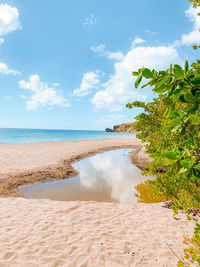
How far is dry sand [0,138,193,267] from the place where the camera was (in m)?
4.31

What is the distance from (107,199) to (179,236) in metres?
4.69

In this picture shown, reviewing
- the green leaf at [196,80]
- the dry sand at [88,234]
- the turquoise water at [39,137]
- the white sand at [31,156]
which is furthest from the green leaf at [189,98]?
the turquoise water at [39,137]

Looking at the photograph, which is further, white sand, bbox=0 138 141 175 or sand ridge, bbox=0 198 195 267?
white sand, bbox=0 138 141 175

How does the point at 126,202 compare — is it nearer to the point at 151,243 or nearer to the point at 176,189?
the point at 151,243

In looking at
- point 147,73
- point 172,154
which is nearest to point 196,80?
point 147,73

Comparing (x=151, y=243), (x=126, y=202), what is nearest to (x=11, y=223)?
(x=151, y=243)

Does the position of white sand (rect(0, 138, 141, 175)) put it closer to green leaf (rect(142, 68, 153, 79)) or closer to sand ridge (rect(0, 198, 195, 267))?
sand ridge (rect(0, 198, 195, 267))

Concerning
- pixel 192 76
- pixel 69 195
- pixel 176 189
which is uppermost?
pixel 192 76

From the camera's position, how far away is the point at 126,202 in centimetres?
891

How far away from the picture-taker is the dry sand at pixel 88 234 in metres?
4.31

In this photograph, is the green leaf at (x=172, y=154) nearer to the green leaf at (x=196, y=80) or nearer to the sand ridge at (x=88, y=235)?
the green leaf at (x=196, y=80)

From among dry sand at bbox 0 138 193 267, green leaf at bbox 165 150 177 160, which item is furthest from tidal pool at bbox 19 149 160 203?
green leaf at bbox 165 150 177 160

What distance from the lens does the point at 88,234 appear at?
212 inches

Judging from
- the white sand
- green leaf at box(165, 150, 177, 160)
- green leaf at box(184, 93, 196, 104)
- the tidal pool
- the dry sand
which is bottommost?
the tidal pool
